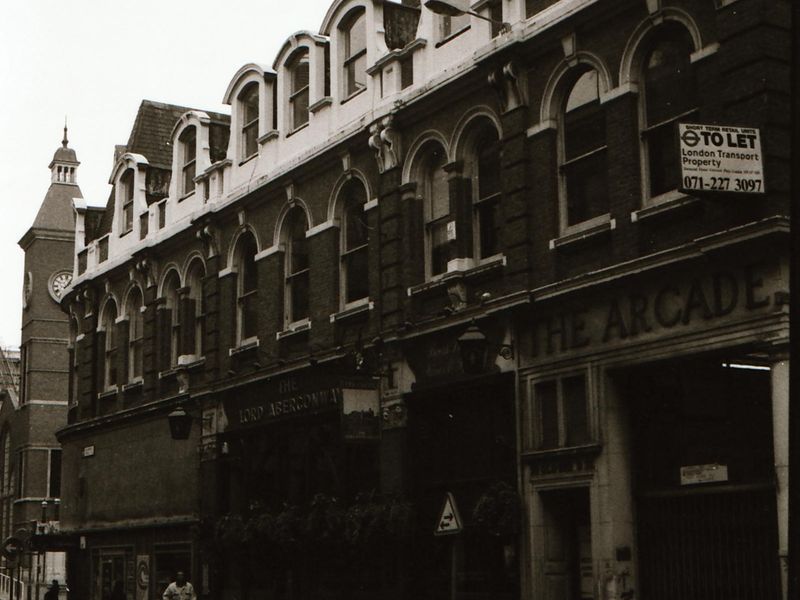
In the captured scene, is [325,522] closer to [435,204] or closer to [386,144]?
[435,204]

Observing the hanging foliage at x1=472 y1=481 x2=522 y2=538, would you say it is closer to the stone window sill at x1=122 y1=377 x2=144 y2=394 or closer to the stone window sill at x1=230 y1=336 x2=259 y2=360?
the stone window sill at x1=230 y1=336 x2=259 y2=360

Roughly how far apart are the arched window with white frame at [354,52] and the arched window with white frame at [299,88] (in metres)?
1.62

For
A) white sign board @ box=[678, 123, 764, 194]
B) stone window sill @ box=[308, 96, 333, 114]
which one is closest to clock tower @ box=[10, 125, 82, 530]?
stone window sill @ box=[308, 96, 333, 114]

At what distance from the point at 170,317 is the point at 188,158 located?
13.0 ft

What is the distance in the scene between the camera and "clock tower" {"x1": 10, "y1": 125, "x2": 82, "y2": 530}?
6178 centimetres

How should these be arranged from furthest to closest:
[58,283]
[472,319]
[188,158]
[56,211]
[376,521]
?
Answer: [56,211] → [58,283] → [188,158] → [376,521] → [472,319]

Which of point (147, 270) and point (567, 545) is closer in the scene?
point (567, 545)

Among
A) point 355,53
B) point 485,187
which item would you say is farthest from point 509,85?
point 355,53

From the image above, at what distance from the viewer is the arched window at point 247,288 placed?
94.6 ft

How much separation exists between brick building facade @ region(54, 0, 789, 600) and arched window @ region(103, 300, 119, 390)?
9.25 feet

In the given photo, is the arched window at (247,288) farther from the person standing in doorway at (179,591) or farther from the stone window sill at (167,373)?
the person standing in doorway at (179,591)

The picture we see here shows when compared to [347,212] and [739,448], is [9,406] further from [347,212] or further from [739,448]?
[739,448]

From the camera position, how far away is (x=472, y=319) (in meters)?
20.3

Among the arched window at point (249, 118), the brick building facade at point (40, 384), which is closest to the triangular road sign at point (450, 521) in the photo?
the arched window at point (249, 118)
